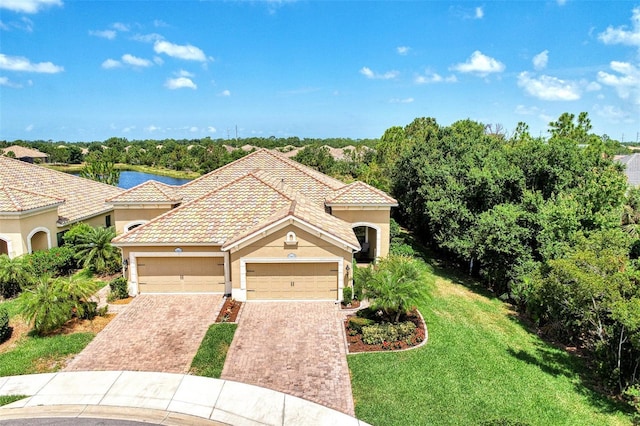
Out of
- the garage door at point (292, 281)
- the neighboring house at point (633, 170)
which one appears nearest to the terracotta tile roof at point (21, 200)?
the garage door at point (292, 281)

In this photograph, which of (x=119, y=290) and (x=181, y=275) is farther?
(x=181, y=275)

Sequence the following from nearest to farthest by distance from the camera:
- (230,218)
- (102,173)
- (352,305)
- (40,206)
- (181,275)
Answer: (352,305) < (181,275) < (230,218) < (40,206) < (102,173)

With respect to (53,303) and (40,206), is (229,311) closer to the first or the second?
(53,303)

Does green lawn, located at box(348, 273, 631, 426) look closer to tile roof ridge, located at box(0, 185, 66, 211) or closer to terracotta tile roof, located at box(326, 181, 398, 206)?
terracotta tile roof, located at box(326, 181, 398, 206)

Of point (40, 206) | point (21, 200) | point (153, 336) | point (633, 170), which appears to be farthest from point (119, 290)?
point (633, 170)

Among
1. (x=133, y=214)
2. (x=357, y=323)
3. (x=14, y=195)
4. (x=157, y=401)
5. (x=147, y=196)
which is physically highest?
(x=14, y=195)

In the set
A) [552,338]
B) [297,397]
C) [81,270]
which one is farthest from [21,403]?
[552,338]

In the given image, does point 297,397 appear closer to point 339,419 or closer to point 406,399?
point 339,419

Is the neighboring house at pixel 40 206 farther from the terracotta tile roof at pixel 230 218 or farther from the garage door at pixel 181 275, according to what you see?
the garage door at pixel 181 275
